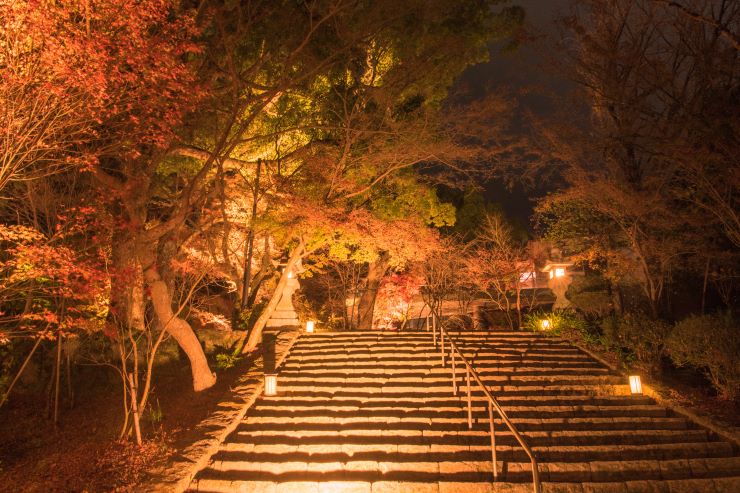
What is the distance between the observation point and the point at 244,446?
22.2 ft

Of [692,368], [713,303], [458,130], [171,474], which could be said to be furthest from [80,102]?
[713,303]

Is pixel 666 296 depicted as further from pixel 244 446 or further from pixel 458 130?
pixel 244 446

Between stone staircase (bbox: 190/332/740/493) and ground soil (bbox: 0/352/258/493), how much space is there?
3.18 feet

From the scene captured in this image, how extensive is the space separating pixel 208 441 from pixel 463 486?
3654 mm

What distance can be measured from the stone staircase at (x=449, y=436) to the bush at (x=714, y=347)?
1.40 metres

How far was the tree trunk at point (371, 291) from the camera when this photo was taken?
1756 centimetres

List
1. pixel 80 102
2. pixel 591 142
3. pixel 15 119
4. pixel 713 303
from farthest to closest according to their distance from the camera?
pixel 713 303 < pixel 591 142 < pixel 80 102 < pixel 15 119

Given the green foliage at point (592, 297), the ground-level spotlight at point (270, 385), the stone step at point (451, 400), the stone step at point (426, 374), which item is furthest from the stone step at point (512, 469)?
the green foliage at point (592, 297)

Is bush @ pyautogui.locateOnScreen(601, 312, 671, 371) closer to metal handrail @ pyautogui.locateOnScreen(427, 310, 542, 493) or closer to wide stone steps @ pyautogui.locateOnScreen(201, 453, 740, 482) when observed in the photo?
wide stone steps @ pyautogui.locateOnScreen(201, 453, 740, 482)

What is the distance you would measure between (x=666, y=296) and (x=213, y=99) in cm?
1355

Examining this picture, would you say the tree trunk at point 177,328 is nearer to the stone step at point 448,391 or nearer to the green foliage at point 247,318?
the stone step at point 448,391

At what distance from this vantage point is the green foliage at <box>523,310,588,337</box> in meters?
12.1

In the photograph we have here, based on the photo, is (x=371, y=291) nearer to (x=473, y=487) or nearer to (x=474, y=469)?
(x=474, y=469)

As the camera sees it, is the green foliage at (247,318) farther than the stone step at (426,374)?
Yes
